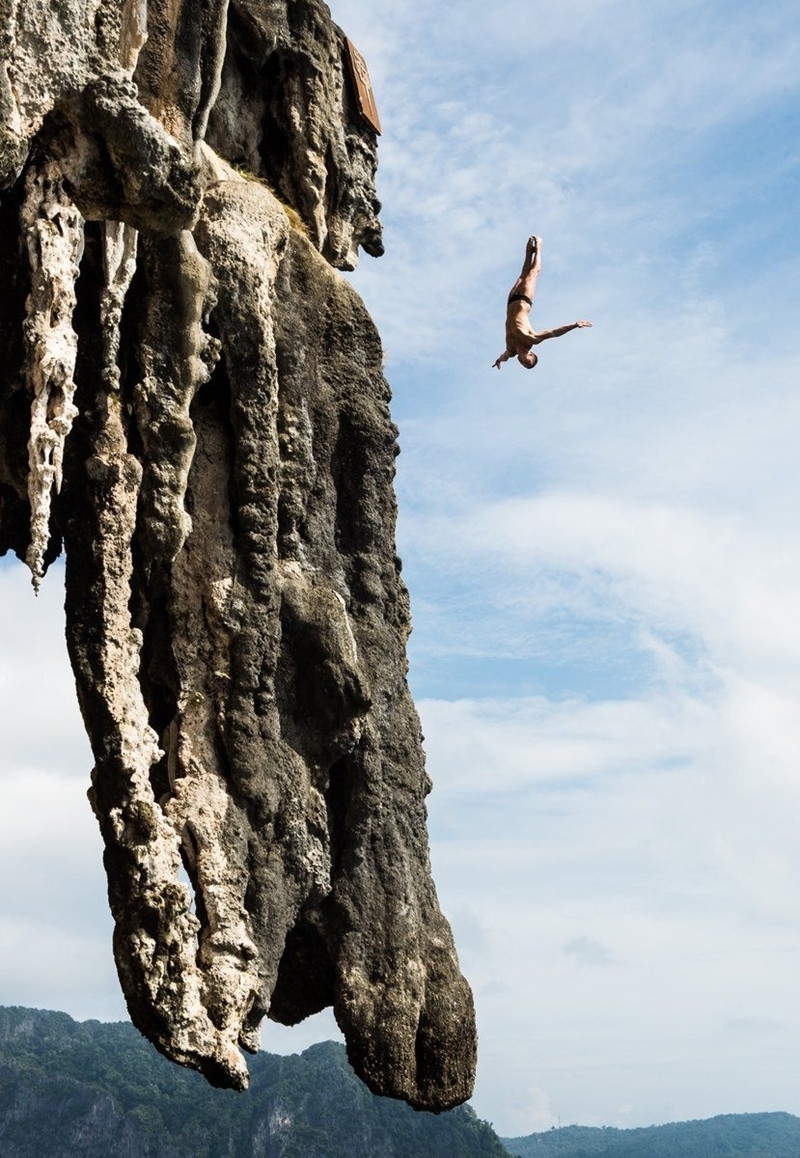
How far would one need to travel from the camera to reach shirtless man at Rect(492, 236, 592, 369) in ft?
52.9

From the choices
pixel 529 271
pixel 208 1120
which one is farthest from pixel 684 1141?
pixel 529 271

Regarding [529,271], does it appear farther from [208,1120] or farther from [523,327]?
[208,1120]

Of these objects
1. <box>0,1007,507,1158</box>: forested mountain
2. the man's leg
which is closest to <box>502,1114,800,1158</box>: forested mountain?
<box>0,1007,507,1158</box>: forested mountain

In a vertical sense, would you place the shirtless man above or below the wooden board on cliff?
below

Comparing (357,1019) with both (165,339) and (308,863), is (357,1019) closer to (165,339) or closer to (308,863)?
(308,863)

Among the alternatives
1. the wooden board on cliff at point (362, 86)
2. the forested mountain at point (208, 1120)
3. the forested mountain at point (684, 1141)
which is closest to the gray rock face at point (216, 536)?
the wooden board on cliff at point (362, 86)

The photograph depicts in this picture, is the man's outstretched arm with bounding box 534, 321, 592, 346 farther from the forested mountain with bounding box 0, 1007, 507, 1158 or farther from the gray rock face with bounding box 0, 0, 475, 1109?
the forested mountain with bounding box 0, 1007, 507, 1158

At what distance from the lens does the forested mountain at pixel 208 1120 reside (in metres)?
74.1

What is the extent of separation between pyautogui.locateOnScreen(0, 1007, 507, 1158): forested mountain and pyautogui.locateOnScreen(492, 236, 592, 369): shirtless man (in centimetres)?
6028

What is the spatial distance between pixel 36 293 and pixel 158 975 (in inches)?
198

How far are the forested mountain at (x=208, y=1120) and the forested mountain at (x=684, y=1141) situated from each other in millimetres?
72741

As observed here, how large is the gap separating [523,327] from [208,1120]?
224 feet

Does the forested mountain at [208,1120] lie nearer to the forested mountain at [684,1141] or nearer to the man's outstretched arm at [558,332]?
the man's outstretched arm at [558,332]

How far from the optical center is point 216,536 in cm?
1384
